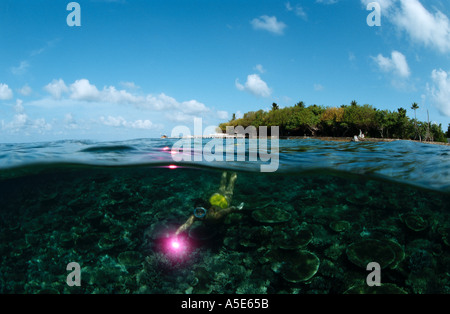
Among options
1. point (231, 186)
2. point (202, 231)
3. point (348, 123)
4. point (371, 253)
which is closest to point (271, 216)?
point (202, 231)

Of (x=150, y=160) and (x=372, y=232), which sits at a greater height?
(x=150, y=160)

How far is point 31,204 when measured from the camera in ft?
35.9

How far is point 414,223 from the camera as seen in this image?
750cm

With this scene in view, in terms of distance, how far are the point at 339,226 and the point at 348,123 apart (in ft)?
170

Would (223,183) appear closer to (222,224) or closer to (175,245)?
(222,224)

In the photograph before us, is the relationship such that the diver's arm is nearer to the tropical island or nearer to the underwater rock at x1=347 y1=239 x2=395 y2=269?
the underwater rock at x1=347 y1=239 x2=395 y2=269

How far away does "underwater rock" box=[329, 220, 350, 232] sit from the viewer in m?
7.36

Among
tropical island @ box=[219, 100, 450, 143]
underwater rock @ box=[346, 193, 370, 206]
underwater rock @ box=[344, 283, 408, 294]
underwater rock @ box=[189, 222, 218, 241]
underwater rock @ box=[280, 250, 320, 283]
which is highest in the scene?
tropical island @ box=[219, 100, 450, 143]

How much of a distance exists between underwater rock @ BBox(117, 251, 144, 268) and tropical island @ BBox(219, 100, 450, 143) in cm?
5440

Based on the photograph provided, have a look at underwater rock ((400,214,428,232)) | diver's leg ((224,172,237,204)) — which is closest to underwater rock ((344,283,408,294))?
underwater rock ((400,214,428,232))
